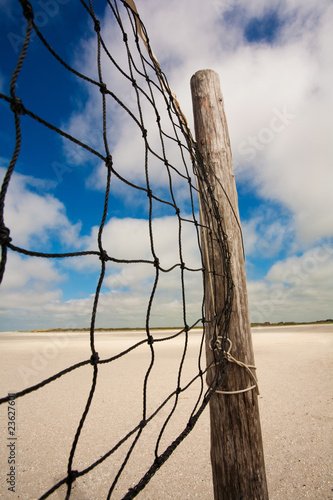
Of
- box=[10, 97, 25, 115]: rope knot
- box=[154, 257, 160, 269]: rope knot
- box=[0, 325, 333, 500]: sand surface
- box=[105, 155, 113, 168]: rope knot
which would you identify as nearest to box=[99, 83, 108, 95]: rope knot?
box=[105, 155, 113, 168]: rope knot

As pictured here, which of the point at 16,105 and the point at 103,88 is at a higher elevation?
the point at 103,88

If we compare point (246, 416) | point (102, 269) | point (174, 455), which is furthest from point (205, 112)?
point (174, 455)

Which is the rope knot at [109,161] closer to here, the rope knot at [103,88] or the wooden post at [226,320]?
the rope knot at [103,88]

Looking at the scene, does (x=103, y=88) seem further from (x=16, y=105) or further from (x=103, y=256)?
(x=103, y=256)

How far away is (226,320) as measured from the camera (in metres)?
1.69

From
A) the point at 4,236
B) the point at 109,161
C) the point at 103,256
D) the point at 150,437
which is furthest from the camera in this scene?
the point at 150,437

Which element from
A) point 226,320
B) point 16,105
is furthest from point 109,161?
point 226,320

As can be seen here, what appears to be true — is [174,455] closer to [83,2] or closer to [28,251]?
[28,251]

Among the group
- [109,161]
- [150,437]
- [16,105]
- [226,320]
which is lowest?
[150,437]

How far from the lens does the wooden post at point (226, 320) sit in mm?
1478

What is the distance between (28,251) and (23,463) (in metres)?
2.63

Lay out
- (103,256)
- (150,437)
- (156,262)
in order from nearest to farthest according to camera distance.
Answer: (103,256) → (156,262) → (150,437)

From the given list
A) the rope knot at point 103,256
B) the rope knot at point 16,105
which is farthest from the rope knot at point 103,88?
the rope knot at point 103,256

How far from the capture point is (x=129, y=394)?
440cm
